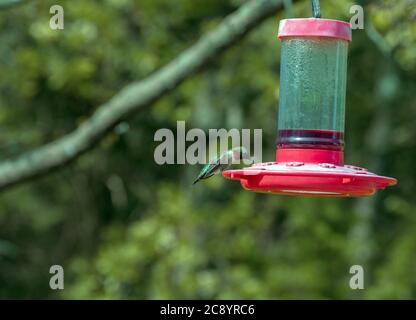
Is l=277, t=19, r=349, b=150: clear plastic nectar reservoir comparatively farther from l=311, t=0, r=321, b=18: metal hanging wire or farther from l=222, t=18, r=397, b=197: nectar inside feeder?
l=311, t=0, r=321, b=18: metal hanging wire

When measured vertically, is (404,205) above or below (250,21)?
below

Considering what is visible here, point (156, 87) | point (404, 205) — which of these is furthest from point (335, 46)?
point (404, 205)

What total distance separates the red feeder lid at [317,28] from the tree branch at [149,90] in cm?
179

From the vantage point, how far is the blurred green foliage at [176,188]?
11.8 meters

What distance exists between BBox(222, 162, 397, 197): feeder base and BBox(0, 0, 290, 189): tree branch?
7.10 ft

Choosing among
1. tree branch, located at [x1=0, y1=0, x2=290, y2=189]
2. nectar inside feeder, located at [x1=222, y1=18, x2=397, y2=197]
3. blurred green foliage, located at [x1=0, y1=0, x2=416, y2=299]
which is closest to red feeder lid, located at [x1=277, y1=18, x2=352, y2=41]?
nectar inside feeder, located at [x1=222, y1=18, x2=397, y2=197]

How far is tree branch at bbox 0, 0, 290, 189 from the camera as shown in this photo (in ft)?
21.0

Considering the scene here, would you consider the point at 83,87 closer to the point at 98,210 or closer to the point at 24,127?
the point at 24,127

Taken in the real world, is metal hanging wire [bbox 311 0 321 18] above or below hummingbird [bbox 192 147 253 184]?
above

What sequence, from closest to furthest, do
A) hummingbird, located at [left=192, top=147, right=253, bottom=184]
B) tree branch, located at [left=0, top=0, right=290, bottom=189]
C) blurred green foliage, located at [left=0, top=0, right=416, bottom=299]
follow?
1. hummingbird, located at [left=192, top=147, right=253, bottom=184]
2. tree branch, located at [left=0, top=0, right=290, bottom=189]
3. blurred green foliage, located at [left=0, top=0, right=416, bottom=299]

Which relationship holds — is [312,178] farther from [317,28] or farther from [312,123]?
[317,28]

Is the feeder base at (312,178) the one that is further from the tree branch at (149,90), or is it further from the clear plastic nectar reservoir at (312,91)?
the tree branch at (149,90)

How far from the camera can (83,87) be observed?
11180mm

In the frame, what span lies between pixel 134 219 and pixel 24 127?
2811 millimetres
